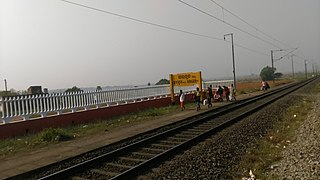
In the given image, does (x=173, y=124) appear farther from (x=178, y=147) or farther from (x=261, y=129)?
(x=178, y=147)

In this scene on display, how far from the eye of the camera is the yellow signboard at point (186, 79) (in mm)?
25625

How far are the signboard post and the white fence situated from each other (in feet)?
10.2

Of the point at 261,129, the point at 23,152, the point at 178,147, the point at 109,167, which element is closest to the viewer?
the point at 109,167

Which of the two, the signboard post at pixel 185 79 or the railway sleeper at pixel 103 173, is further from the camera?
the signboard post at pixel 185 79

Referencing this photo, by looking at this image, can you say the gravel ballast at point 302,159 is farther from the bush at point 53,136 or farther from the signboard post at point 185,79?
the signboard post at point 185,79

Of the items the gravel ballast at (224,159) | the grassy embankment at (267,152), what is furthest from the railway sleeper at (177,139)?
the grassy embankment at (267,152)

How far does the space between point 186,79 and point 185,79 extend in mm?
101

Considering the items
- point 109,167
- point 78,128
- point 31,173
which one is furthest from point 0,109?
point 109,167

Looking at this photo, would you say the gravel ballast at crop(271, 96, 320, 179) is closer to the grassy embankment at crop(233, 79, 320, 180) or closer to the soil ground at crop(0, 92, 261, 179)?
the grassy embankment at crop(233, 79, 320, 180)

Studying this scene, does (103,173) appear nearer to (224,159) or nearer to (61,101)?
(224,159)

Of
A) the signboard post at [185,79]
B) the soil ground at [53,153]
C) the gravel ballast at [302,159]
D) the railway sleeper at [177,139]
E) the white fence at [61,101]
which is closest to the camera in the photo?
the gravel ballast at [302,159]

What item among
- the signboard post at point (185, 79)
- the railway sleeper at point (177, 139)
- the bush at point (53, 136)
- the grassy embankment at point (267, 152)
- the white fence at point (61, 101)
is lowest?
the grassy embankment at point (267, 152)

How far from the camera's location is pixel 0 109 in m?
13.0

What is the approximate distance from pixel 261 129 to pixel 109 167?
720cm
